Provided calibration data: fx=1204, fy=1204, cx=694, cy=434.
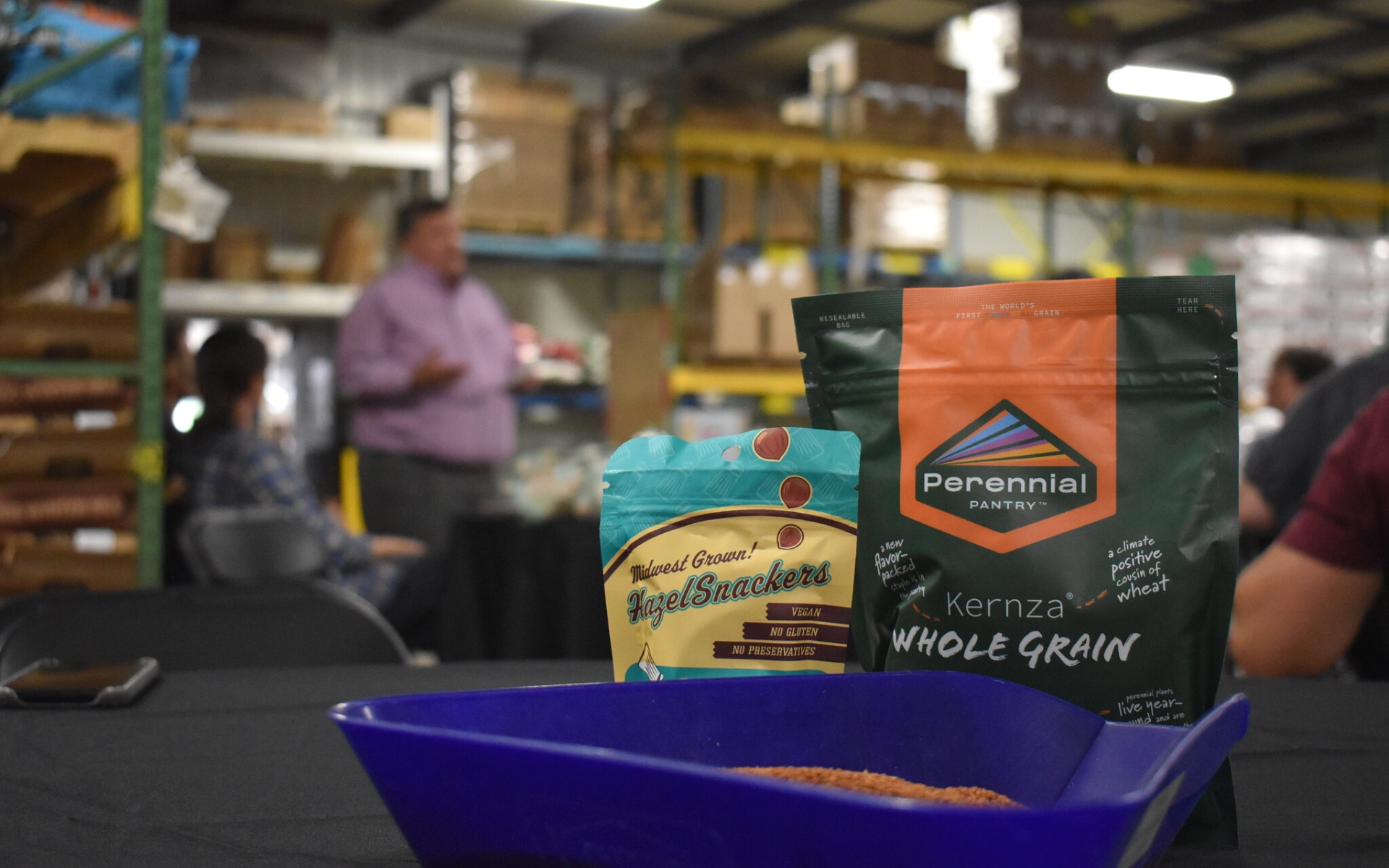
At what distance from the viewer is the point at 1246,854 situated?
0.45m

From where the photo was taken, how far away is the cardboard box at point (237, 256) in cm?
562

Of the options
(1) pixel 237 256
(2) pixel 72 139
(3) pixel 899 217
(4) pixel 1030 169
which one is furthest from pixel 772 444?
(3) pixel 899 217

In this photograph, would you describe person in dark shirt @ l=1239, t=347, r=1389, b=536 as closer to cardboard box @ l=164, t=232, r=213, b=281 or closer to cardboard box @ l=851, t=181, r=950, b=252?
cardboard box @ l=164, t=232, r=213, b=281

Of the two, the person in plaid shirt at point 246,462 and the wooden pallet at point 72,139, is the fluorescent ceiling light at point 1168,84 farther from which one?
the wooden pallet at point 72,139

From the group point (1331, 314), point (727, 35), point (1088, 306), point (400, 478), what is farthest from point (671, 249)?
point (1088, 306)

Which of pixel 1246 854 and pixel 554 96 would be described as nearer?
pixel 1246 854

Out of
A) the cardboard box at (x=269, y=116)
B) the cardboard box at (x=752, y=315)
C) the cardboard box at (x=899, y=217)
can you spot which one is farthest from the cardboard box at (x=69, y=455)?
the cardboard box at (x=899, y=217)

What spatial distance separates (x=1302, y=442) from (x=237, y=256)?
4750 millimetres

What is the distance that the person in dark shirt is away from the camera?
214cm

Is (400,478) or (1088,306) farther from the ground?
(1088,306)

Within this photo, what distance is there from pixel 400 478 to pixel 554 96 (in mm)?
3539

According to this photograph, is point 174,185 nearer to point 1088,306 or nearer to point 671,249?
point 1088,306

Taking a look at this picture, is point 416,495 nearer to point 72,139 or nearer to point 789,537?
point 72,139

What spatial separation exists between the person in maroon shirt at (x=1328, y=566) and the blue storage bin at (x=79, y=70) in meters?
2.43
